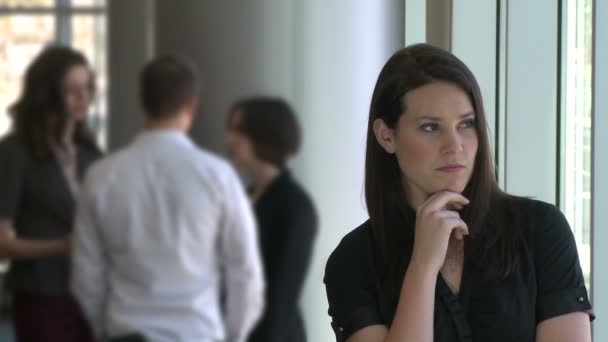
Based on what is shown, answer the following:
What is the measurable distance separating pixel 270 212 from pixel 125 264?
0.20m

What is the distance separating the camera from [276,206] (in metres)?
1.01

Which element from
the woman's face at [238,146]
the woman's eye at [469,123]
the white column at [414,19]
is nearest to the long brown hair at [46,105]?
the woman's face at [238,146]

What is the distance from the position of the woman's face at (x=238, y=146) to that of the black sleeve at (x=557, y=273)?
20.0 inches

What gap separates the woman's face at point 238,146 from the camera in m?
0.96

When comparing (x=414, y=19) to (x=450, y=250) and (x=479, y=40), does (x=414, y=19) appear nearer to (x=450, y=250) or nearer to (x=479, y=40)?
(x=479, y=40)

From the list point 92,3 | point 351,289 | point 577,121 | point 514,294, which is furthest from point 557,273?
point 92,3

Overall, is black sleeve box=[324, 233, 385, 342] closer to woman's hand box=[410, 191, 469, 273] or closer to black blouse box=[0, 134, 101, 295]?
woman's hand box=[410, 191, 469, 273]

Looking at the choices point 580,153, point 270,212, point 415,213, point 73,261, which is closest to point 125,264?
point 73,261

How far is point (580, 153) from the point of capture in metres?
0.87

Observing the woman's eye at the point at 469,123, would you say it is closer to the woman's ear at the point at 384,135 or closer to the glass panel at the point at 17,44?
the woman's ear at the point at 384,135

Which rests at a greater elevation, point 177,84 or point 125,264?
point 177,84

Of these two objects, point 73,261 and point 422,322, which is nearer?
point 422,322

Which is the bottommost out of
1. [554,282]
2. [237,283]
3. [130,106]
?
[237,283]

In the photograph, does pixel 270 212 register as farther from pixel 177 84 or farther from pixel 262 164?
pixel 177 84
